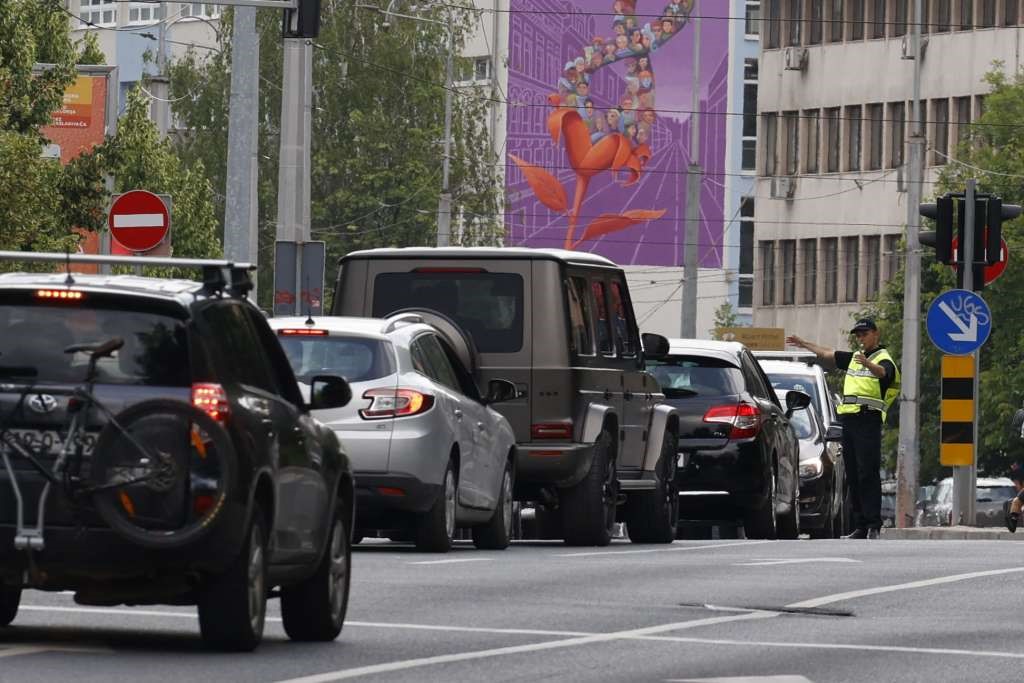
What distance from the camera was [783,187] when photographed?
100500 millimetres

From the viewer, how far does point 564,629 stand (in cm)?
1397

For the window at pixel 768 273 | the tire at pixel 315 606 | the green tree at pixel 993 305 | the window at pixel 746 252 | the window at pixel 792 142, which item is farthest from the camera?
the window at pixel 746 252

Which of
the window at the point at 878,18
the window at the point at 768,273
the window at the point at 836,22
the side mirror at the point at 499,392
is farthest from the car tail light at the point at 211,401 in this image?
the window at the point at 768,273

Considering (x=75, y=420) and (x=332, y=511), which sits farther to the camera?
(x=332, y=511)

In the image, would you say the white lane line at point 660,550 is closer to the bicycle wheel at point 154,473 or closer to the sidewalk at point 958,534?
the sidewalk at point 958,534

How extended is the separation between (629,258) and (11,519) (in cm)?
9981

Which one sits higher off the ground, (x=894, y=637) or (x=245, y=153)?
(x=245, y=153)

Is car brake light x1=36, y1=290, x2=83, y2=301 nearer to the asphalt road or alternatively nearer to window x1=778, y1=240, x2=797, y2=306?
the asphalt road

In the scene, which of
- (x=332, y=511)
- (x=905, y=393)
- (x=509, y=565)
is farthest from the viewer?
(x=905, y=393)

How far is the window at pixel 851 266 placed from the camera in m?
98.0

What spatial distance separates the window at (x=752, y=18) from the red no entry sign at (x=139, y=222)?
88.2 m

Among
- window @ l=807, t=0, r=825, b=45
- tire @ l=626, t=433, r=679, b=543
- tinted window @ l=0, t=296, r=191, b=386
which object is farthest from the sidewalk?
window @ l=807, t=0, r=825, b=45

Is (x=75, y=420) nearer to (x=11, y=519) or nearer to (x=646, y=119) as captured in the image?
(x=11, y=519)

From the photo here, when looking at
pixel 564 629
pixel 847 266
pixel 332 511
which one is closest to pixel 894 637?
pixel 564 629
